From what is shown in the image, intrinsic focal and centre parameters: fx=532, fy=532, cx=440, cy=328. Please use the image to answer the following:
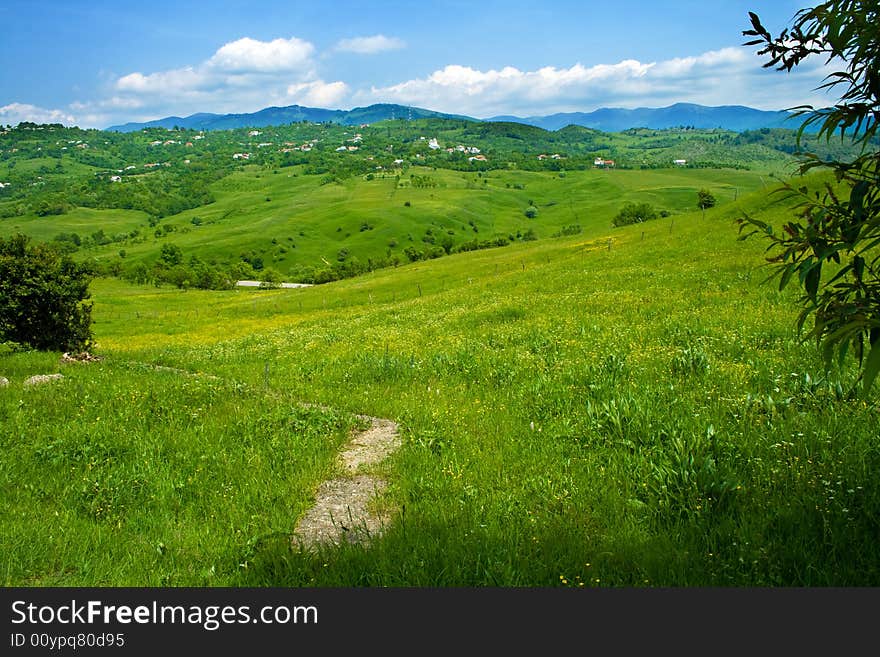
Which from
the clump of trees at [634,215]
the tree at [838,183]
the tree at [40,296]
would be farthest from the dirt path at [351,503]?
the clump of trees at [634,215]

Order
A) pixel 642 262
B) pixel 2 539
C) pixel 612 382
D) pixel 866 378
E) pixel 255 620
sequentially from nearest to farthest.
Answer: pixel 866 378, pixel 255 620, pixel 2 539, pixel 612 382, pixel 642 262

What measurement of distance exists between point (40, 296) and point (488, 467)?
66.8 feet

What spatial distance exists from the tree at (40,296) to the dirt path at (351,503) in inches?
683

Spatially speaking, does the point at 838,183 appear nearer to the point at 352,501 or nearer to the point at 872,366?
the point at 872,366

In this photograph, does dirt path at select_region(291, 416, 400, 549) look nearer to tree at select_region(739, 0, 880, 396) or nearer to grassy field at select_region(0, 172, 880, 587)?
grassy field at select_region(0, 172, 880, 587)

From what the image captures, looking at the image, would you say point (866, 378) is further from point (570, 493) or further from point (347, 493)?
point (347, 493)

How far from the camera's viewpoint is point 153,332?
188 ft

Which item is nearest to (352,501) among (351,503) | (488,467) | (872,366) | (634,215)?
(351,503)

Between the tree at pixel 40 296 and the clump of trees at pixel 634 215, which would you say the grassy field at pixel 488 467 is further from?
the clump of trees at pixel 634 215

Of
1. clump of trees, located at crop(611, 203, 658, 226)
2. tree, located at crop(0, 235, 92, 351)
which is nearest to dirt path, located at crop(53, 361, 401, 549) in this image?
tree, located at crop(0, 235, 92, 351)

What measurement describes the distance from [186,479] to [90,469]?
174 cm

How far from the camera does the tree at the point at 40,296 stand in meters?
19.4

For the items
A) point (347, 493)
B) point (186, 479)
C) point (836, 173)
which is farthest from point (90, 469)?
point (836, 173)

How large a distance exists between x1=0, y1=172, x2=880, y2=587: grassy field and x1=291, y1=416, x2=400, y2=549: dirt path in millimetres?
242
